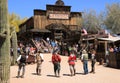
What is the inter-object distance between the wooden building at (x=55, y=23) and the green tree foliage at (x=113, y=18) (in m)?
4.42

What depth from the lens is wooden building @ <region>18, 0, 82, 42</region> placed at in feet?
156

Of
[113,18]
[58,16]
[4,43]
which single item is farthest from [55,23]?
[4,43]

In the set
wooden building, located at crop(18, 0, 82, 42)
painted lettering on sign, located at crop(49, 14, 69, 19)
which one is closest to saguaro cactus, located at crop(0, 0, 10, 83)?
wooden building, located at crop(18, 0, 82, 42)

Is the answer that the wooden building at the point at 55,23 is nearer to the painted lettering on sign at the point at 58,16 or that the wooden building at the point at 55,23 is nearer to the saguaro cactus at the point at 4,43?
the painted lettering on sign at the point at 58,16

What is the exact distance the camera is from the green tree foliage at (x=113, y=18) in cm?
5059

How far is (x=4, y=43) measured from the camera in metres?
12.4

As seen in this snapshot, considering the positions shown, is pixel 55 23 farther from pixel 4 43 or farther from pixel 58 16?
pixel 4 43

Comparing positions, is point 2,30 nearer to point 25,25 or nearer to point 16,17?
point 25,25

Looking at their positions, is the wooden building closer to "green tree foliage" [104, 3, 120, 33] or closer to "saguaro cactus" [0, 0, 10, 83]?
"green tree foliage" [104, 3, 120, 33]

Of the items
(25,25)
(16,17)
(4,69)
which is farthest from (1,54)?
(16,17)

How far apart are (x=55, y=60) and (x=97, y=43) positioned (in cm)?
1343

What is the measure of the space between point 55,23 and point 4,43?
36797mm

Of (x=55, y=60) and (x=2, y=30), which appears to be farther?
(x=55, y=60)

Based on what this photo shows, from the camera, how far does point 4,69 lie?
41.2 ft
